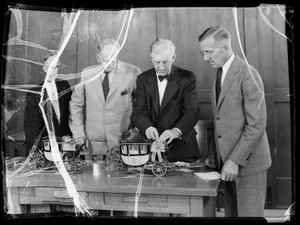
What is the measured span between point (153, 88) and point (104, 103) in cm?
17

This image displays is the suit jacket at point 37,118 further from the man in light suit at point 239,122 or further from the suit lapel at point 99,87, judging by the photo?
the man in light suit at point 239,122

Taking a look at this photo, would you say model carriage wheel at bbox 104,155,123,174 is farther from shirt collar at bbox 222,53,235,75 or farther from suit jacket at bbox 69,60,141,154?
shirt collar at bbox 222,53,235,75

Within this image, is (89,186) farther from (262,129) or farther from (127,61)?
(262,129)

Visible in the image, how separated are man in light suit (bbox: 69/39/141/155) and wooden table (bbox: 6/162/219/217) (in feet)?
0.31

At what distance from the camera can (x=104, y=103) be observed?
1400mm

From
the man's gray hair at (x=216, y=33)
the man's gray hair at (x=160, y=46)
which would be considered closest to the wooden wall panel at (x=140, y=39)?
the man's gray hair at (x=160, y=46)

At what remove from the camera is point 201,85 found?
1.34 m

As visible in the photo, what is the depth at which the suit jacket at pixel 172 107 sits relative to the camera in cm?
135

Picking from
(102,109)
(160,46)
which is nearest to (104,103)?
(102,109)

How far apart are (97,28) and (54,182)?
506mm

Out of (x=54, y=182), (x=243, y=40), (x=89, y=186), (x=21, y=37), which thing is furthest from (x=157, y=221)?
(x=21, y=37)

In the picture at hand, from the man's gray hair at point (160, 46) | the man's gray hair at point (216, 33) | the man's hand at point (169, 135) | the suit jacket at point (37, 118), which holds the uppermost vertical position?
the man's gray hair at point (216, 33)

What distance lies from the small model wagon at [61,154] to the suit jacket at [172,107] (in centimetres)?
22

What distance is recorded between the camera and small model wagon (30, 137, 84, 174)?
137cm
